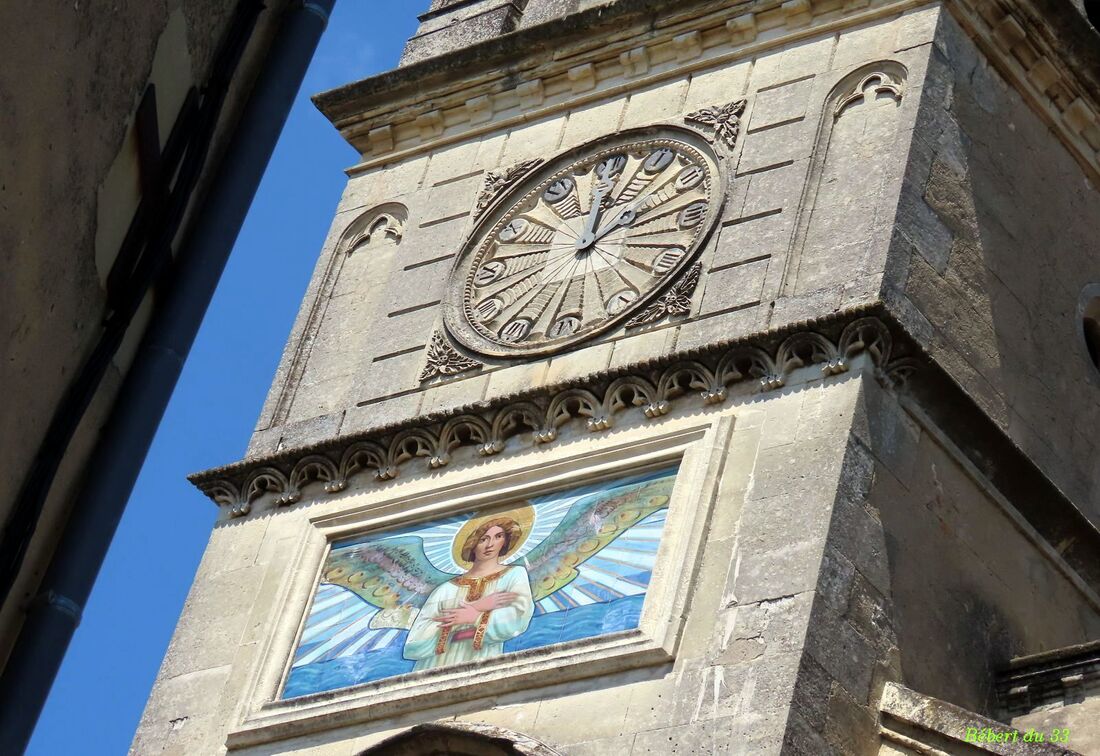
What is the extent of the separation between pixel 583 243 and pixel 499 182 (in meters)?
1.11

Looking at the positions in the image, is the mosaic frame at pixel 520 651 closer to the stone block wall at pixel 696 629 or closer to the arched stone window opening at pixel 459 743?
the stone block wall at pixel 696 629

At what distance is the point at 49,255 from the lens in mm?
5457

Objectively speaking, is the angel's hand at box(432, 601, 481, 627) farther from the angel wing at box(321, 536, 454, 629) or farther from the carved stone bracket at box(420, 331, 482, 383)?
the carved stone bracket at box(420, 331, 482, 383)

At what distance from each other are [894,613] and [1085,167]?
459cm

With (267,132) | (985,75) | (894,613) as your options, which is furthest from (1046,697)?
(267,132)

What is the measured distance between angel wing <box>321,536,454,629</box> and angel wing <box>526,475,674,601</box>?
60 cm

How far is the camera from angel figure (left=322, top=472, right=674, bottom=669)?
12172 millimetres

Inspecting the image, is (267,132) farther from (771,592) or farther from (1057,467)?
(1057,467)

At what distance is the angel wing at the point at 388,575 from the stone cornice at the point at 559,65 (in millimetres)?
3501

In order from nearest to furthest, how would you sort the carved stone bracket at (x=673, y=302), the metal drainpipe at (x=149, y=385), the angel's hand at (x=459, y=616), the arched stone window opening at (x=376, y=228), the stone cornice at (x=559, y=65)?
the metal drainpipe at (x=149, y=385) → the angel's hand at (x=459, y=616) → the carved stone bracket at (x=673, y=302) → the stone cornice at (x=559, y=65) → the arched stone window opening at (x=376, y=228)

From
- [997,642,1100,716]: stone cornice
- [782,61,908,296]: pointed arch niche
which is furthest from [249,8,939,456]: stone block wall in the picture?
[997,642,1100,716]: stone cornice

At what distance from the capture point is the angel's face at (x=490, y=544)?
1262cm

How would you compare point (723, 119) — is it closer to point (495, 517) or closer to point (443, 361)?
point (443, 361)

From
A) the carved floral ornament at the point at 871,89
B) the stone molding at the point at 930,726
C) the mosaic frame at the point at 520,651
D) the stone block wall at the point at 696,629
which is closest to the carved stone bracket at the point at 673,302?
the stone block wall at the point at 696,629
